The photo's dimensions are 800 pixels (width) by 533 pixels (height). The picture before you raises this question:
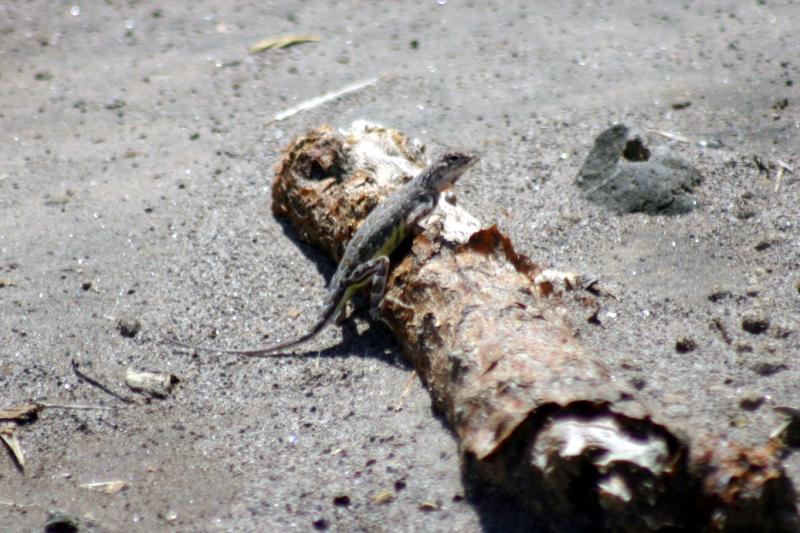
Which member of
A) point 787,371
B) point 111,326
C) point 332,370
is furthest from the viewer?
point 111,326

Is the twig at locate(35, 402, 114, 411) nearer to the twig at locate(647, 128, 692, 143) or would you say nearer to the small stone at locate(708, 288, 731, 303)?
the small stone at locate(708, 288, 731, 303)

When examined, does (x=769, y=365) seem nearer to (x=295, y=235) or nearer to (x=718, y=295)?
(x=718, y=295)

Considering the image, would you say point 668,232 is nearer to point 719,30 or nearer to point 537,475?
point 537,475

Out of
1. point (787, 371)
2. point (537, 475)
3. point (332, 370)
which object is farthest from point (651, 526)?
point (332, 370)

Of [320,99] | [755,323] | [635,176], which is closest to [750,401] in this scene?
[755,323]

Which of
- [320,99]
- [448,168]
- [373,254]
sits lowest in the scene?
[320,99]

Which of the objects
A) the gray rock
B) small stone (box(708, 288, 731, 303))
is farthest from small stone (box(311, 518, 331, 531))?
the gray rock
